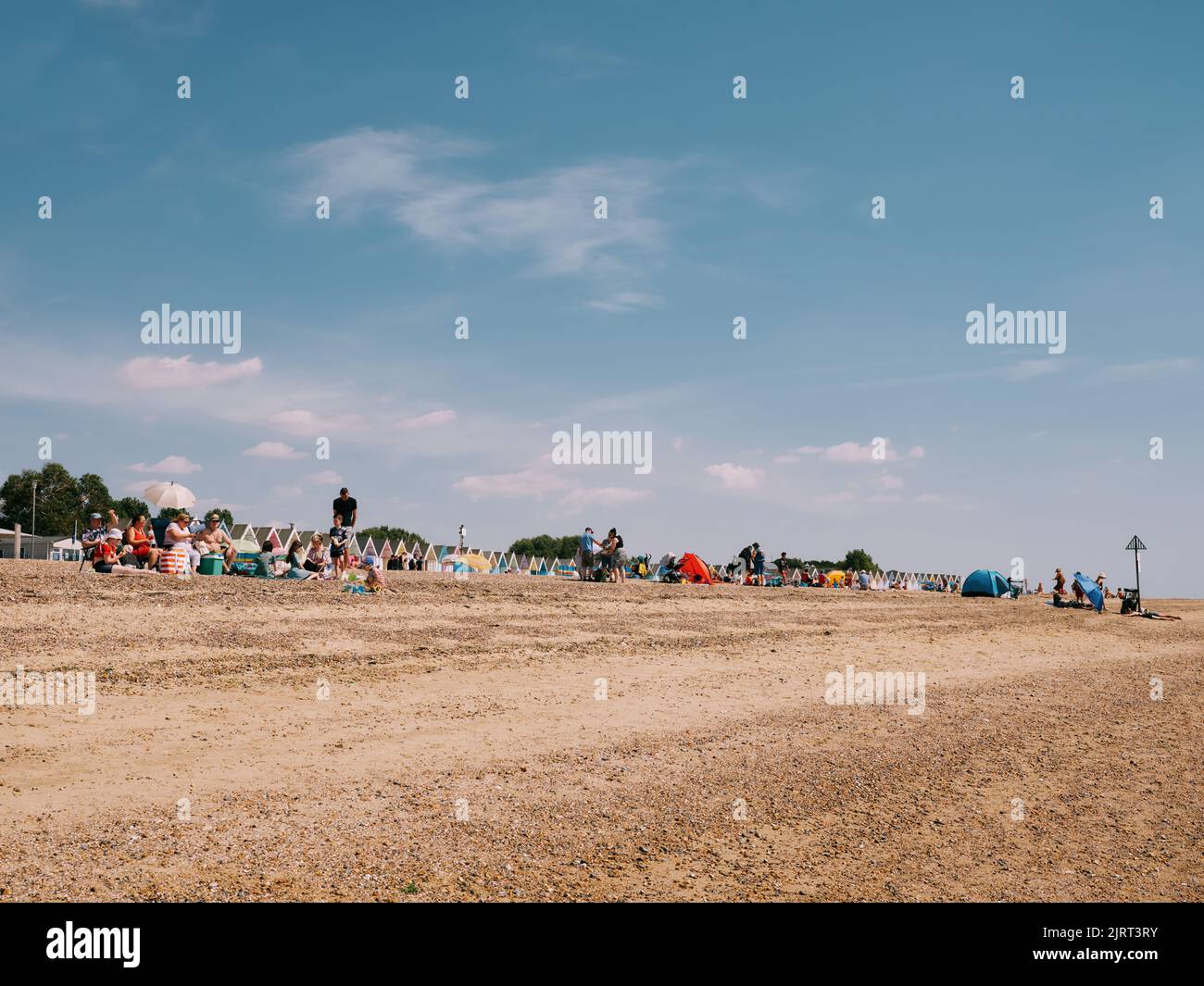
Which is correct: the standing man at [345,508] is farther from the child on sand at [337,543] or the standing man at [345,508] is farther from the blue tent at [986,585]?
the blue tent at [986,585]

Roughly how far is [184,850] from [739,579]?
39.9m

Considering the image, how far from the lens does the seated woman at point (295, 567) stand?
78.0 ft

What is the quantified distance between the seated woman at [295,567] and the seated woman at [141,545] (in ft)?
11.2

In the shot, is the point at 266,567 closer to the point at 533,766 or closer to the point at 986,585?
the point at 533,766

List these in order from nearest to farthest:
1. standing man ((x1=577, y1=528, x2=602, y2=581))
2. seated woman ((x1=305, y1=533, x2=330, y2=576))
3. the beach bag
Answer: the beach bag
seated woman ((x1=305, y1=533, x2=330, y2=576))
standing man ((x1=577, y1=528, x2=602, y2=581))

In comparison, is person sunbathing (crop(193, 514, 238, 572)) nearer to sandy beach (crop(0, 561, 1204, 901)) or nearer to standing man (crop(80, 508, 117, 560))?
standing man (crop(80, 508, 117, 560))

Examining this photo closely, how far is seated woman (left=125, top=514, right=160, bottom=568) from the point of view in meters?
21.4

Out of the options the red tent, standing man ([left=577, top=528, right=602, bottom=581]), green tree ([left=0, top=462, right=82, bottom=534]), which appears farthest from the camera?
green tree ([left=0, top=462, right=82, bottom=534])

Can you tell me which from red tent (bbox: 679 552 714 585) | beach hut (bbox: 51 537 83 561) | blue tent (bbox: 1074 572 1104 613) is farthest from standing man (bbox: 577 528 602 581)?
beach hut (bbox: 51 537 83 561)

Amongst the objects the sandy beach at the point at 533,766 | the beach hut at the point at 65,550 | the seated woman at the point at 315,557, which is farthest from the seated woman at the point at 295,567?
the beach hut at the point at 65,550

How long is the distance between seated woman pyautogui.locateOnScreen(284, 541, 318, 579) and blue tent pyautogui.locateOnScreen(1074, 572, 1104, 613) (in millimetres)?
31836

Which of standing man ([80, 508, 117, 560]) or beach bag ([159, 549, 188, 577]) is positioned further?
standing man ([80, 508, 117, 560])

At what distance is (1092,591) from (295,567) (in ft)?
108
